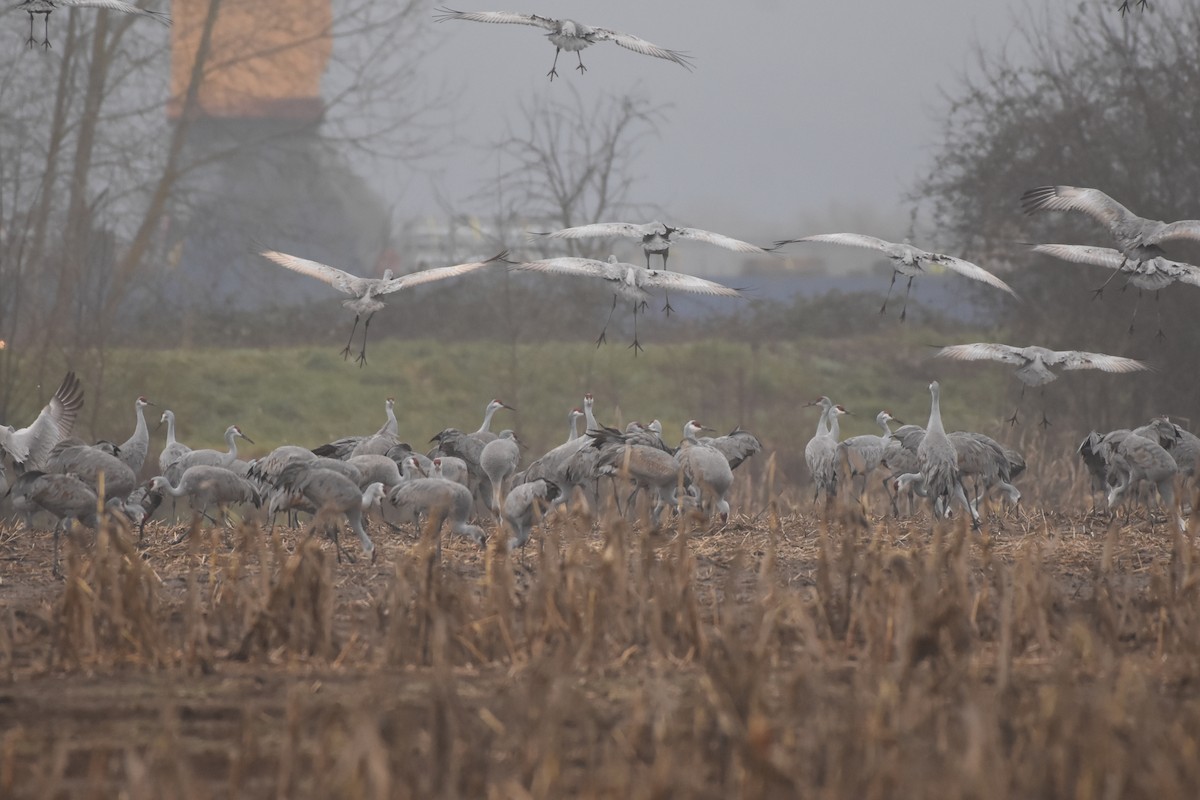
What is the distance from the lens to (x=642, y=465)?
9500 millimetres

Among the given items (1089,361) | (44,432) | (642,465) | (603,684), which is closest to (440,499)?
(642,465)

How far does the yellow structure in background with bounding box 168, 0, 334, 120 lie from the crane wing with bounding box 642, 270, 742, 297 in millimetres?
14926

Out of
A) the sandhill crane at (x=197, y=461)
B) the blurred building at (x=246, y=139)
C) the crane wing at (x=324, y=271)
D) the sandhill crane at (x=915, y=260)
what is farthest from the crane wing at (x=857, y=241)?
the blurred building at (x=246, y=139)

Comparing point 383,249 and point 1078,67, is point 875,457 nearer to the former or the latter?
point 1078,67

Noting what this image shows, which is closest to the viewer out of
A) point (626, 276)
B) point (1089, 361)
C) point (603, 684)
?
point (603, 684)

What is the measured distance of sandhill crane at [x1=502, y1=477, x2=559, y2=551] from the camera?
28.0 feet

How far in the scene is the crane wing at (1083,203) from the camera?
34.4 feet

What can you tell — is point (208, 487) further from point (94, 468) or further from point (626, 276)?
point (626, 276)

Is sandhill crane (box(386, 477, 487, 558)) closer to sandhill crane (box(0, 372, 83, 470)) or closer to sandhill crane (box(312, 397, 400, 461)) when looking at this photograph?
sandhill crane (box(312, 397, 400, 461))

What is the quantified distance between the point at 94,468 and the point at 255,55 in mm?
16318

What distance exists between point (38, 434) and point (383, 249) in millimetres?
19381

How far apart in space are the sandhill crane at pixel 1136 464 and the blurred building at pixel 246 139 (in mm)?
16023

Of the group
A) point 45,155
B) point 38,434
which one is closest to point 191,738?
point 38,434

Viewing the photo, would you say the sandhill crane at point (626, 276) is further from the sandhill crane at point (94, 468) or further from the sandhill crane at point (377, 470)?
the sandhill crane at point (94, 468)
